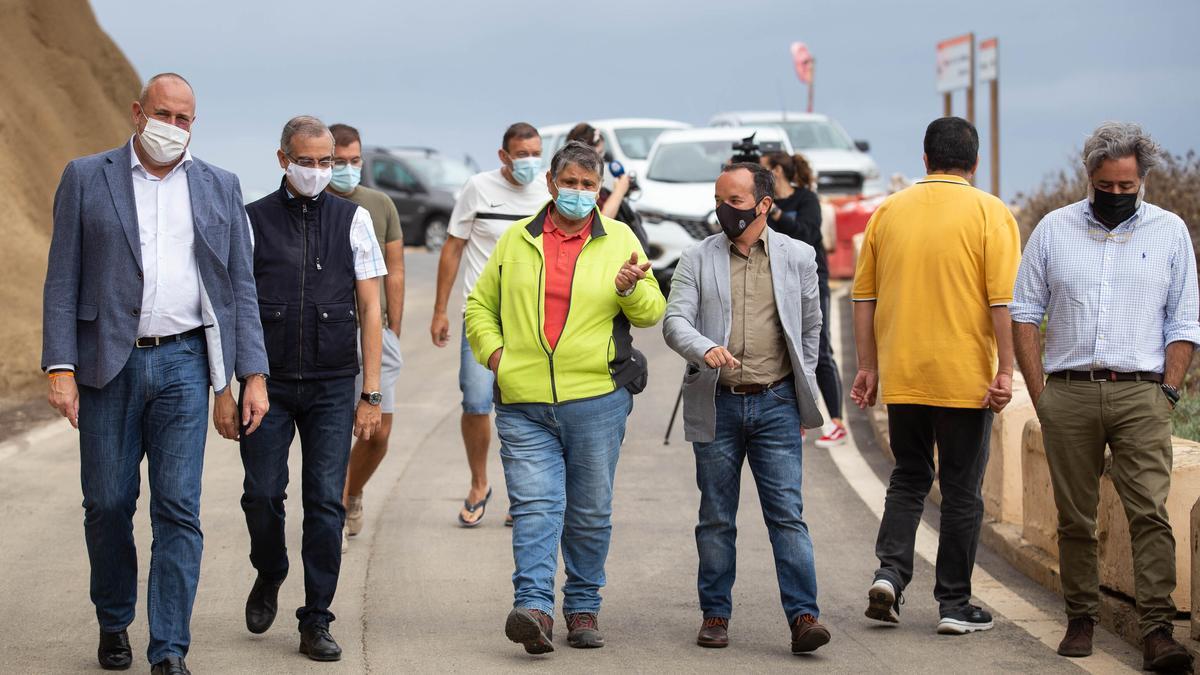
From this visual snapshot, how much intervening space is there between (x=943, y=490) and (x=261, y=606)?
290cm

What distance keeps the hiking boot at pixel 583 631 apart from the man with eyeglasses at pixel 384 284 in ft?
6.13

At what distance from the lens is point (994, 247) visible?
6906 millimetres

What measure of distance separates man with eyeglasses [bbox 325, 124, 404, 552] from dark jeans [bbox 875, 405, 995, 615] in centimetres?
257

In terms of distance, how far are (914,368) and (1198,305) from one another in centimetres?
115

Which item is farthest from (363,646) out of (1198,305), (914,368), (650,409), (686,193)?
(686,193)

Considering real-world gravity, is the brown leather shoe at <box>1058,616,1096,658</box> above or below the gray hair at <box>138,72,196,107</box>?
below

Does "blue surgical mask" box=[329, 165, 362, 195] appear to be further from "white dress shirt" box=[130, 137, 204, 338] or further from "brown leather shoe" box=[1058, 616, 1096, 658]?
"brown leather shoe" box=[1058, 616, 1096, 658]

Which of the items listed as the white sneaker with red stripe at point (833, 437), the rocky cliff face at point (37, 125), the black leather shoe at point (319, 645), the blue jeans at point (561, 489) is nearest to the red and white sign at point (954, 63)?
the rocky cliff face at point (37, 125)

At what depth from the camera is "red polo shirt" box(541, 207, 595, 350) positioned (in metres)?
6.76

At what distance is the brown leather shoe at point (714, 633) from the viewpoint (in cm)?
681

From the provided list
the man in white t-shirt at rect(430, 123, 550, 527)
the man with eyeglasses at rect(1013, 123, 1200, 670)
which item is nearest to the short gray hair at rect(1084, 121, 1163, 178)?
the man with eyeglasses at rect(1013, 123, 1200, 670)

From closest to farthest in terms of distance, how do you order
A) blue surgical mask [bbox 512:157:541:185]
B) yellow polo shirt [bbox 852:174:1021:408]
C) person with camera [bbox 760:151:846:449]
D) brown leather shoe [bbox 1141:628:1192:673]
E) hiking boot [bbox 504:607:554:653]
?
brown leather shoe [bbox 1141:628:1192:673] → hiking boot [bbox 504:607:554:653] → yellow polo shirt [bbox 852:174:1021:408] → blue surgical mask [bbox 512:157:541:185] → person with camera [bbox 760:151:846:449]

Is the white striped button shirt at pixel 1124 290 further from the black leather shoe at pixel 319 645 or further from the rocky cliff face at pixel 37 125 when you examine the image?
the rocky cliff face at pixel 37 125

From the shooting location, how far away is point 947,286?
694cm
